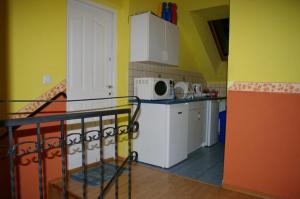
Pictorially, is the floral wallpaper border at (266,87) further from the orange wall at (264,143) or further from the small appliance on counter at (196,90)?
the small appliance on counter at (196,90)

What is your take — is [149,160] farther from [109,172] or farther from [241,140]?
[241,140]

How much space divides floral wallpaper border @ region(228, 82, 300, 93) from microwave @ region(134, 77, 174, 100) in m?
1.04

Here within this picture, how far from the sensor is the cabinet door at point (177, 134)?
9.45ft

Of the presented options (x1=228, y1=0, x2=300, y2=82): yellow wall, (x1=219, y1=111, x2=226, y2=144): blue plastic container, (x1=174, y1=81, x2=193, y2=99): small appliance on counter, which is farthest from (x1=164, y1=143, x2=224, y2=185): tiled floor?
(x1=228, y1=0, x2=300, y2=82): yellow wall

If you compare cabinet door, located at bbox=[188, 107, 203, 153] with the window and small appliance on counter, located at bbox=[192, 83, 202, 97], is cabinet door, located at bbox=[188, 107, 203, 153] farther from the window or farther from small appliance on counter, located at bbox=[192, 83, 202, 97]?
the window

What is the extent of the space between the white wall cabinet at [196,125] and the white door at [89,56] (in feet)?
4.07

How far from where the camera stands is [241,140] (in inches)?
92.0

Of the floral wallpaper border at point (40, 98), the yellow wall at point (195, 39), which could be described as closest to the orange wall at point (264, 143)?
the floral wallpaper border at point (40, 98)

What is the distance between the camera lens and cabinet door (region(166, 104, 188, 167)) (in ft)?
9.45

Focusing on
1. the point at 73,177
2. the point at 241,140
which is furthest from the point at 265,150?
the point at 73,177

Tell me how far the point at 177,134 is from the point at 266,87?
1.28m

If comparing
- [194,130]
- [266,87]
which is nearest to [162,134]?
[194,130]

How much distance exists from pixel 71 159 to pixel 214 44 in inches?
147

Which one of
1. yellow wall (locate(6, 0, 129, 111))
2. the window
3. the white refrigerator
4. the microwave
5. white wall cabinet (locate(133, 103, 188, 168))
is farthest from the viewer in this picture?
the window
